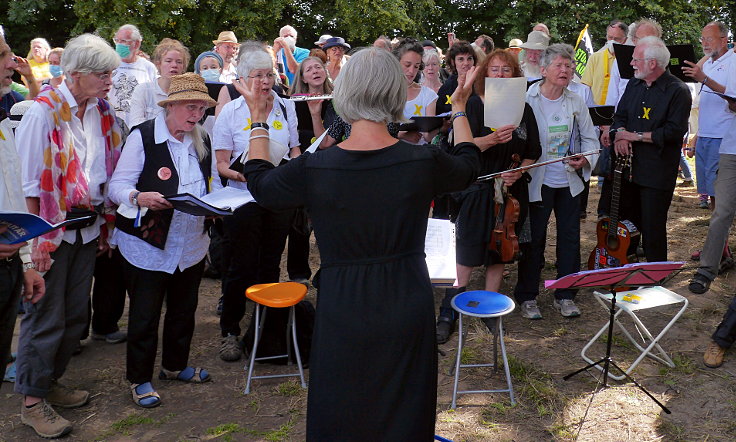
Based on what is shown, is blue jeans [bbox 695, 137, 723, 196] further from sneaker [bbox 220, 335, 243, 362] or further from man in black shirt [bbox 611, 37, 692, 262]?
sneaker [bbox 220, 335, 243, 362]

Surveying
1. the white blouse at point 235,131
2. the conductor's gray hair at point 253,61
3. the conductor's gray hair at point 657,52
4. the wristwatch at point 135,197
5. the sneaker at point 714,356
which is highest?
the conductor's gray hair at point 657,52

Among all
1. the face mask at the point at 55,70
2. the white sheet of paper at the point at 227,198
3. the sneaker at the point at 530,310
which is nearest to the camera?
the white sheet of paper at the point at 227,198

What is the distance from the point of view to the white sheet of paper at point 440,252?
11.2 ft

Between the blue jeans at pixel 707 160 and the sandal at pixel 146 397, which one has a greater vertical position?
the blue jeans at pixel 707 160

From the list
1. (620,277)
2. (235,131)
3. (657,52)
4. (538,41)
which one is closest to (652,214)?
(657,52)

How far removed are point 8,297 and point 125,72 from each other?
448cm

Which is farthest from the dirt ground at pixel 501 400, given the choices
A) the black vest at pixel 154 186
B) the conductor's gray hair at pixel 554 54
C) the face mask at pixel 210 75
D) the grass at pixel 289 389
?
the face mask at pixel 210 75

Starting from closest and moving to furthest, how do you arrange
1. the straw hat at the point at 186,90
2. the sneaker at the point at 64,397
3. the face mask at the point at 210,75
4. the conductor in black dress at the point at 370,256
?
the conductor in black dress at the point at 370,256 → the straw hat at the point at 186,90 → the sneaker at the point at 64,397 → the face mask at the point at 210,75

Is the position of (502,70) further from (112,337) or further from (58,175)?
(112,337)

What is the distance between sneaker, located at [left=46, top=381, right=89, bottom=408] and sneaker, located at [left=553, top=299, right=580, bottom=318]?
140 inches

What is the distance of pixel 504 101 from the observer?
178 inches

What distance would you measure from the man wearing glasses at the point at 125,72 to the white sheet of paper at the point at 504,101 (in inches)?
139

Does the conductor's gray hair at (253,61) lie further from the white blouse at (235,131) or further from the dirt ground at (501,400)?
the dirt ground at (501,400)

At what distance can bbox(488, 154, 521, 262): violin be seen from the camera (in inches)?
193
